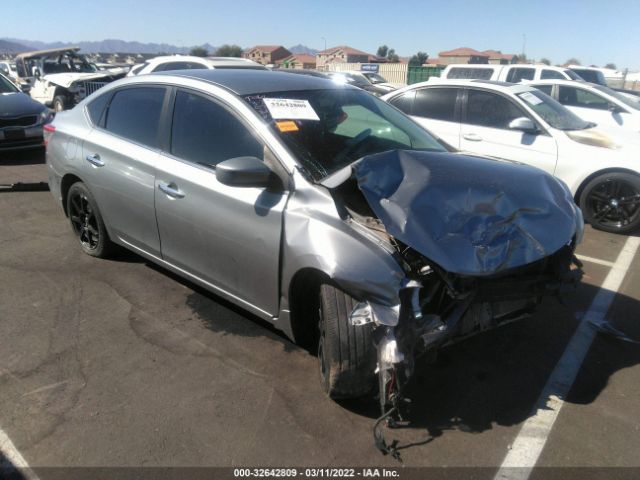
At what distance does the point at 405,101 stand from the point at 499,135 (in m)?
1.60

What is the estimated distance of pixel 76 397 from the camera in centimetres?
287

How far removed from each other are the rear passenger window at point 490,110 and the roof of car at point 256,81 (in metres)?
3.30

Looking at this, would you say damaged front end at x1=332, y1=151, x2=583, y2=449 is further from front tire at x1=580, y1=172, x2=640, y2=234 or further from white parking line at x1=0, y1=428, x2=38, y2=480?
front tire at x1=580, y1=172, x2=640, y2=234

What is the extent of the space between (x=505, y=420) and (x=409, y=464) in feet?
2.22

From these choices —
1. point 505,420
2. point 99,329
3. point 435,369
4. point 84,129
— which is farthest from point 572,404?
point 84,129

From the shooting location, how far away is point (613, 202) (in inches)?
233

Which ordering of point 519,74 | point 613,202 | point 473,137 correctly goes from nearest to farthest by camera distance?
point 613,202 → point 473,137 → point 519,74

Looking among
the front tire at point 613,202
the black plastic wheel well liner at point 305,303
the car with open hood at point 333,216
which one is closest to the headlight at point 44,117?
the car with open hood at point 333,216

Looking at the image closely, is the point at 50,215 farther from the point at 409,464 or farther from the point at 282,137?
the point at 409,464

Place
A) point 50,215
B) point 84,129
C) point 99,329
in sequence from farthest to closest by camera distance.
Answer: point 50,215, point 84,129, point 99,329

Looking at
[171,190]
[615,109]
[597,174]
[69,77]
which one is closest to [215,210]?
[171,190]

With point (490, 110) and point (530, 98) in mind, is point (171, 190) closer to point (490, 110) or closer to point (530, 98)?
point (490, 110)

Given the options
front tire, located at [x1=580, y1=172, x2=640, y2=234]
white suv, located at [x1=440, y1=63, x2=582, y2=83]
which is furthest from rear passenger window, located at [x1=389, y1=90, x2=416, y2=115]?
white suv, located at [x1=440, y1=63, x2=582, y2=83]

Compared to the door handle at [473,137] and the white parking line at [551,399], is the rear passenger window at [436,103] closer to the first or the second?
the door handle at [473,137]
